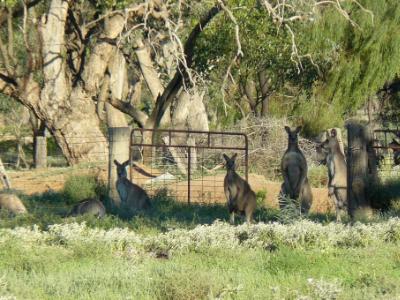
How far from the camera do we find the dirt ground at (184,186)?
19652 mm

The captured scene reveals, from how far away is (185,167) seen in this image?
77.8ft

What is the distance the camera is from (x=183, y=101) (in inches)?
1259

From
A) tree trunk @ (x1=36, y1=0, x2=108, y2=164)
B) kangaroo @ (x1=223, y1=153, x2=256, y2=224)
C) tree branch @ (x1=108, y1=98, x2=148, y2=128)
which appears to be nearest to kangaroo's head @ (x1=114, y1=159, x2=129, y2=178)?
kangaroo @ (x1=223, y1=153, x2=256, y2=224)

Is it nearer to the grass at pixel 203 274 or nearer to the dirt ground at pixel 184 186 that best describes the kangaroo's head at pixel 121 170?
the dirt ground at pixel 184 186

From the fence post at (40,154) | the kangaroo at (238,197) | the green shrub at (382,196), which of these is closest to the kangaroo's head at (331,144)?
the green shrub at (382,196)

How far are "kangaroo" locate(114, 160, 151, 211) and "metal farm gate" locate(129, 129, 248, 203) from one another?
3.67 feet

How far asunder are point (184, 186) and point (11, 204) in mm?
5097

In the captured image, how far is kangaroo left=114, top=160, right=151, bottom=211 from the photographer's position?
56.5ft

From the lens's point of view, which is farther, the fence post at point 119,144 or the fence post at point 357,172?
the fence post at point 119,144

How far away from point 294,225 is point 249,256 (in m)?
1.19

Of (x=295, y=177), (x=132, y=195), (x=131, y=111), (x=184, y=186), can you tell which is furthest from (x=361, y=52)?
(x=132, y=195)

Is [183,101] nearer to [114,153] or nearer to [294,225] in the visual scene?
[114,153]

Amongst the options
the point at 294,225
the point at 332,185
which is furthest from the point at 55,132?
the point at 294,225

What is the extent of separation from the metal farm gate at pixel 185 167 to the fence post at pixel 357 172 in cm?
268
